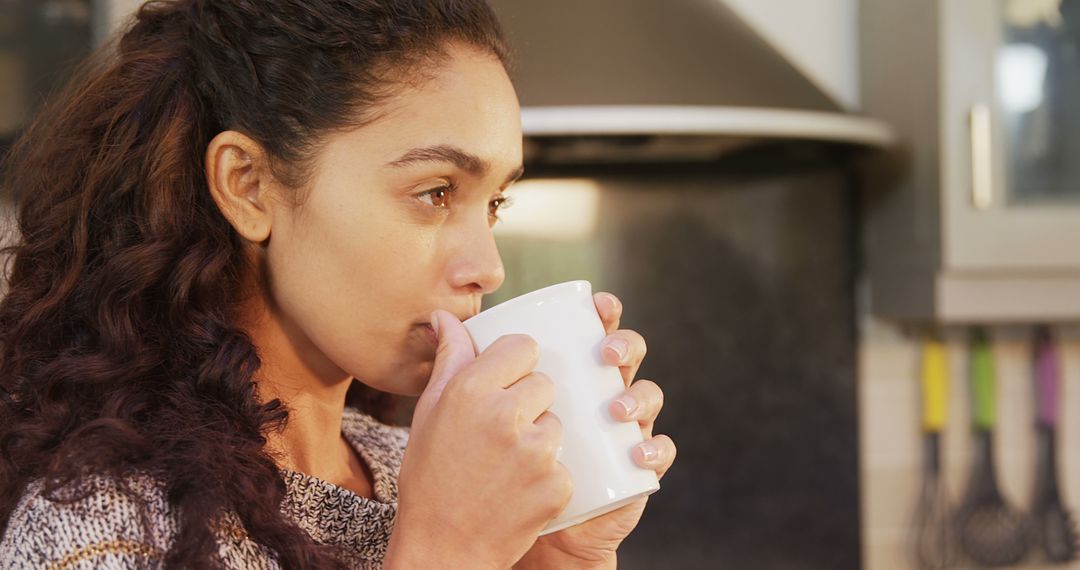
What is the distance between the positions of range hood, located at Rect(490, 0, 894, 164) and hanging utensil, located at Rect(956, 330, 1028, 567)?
1.57ft

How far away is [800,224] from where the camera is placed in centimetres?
175

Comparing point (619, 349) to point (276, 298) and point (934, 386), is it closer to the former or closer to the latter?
point (276, 298)

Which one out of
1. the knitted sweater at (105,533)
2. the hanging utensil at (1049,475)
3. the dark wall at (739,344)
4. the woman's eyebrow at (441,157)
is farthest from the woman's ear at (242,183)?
the hanging utensil at (1049,475)

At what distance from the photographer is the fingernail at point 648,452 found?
0.68 meters

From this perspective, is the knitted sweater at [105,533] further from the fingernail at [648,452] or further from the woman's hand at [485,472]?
the fingernail at [648,452]

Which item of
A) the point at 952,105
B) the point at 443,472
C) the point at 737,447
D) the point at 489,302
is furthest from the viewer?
the point at 737,447

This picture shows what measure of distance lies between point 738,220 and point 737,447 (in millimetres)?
362

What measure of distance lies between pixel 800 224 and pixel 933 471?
1.55ft

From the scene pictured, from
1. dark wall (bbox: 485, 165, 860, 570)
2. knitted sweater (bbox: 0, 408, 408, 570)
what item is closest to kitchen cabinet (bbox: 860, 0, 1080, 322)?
dark wall (bbox: 485, 165, 860, 570)

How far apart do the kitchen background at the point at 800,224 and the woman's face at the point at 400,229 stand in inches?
22.1

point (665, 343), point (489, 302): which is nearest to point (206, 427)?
point (489, 302)

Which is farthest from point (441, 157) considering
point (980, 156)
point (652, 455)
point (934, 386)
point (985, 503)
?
point (985, 503)

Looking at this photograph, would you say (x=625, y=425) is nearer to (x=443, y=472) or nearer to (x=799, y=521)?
(x=443, y=472)

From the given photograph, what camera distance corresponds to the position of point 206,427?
27.7 inches
